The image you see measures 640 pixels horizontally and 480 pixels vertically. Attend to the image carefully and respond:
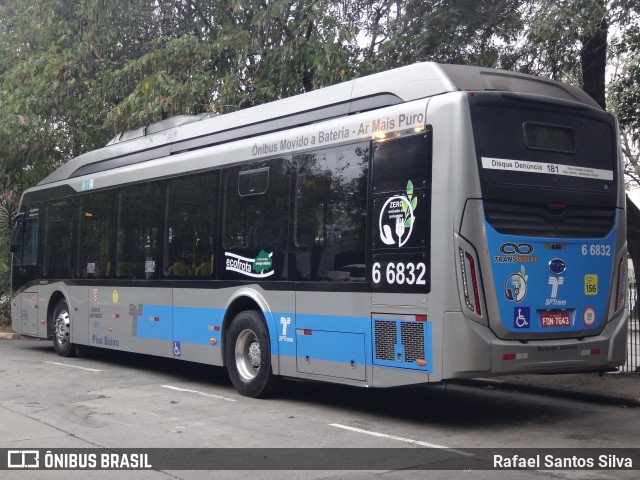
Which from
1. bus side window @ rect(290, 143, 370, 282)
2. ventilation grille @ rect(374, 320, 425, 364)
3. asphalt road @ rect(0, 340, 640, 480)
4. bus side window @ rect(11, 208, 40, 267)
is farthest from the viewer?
bus side window @ rect(11, 208, 40, 267)

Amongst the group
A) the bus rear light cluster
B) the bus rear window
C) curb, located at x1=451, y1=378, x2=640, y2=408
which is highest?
the bus rear window

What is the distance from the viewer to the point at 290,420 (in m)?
9.75

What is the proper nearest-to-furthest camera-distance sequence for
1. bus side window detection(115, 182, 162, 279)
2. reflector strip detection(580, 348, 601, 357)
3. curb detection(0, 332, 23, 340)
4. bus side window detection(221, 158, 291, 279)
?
1. reflector strip detection(580, 348, 601, 357)
2. bus side window detection(221, 158, 291, 279)
3. bus side window detection(115, 182, 162, 279)
4. curb detection(0, 332, 23, 340)

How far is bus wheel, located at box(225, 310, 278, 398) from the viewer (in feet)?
36.4

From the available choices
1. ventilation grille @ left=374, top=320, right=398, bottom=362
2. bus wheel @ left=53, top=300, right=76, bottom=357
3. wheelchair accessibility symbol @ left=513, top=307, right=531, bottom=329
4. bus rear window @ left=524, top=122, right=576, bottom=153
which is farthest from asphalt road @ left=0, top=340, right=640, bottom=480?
bus rear window @ left=524, top=122, right=576, bottom=153

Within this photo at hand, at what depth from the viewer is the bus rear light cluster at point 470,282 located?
8625 mm

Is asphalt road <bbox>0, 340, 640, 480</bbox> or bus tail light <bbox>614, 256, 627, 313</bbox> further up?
bus tail light <bbox>614, 256, 627, 313</bbox>

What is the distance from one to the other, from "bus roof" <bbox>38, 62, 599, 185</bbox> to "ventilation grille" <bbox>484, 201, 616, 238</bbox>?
1312 mm

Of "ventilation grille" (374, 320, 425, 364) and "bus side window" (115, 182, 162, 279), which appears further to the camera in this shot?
"bus side window" (115, 182, 162, 279)

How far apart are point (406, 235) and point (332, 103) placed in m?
Result: 2.41

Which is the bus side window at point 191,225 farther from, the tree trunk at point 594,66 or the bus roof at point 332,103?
the tree trunk at point 594,66

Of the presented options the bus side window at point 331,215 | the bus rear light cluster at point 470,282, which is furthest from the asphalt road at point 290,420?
the bus side window at point 331,215

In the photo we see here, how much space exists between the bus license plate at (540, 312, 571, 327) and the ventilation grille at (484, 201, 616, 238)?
0.83 meters

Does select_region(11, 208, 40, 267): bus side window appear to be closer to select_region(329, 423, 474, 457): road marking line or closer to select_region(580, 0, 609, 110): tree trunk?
select_region(329, 423, 474, 457): road marking line
